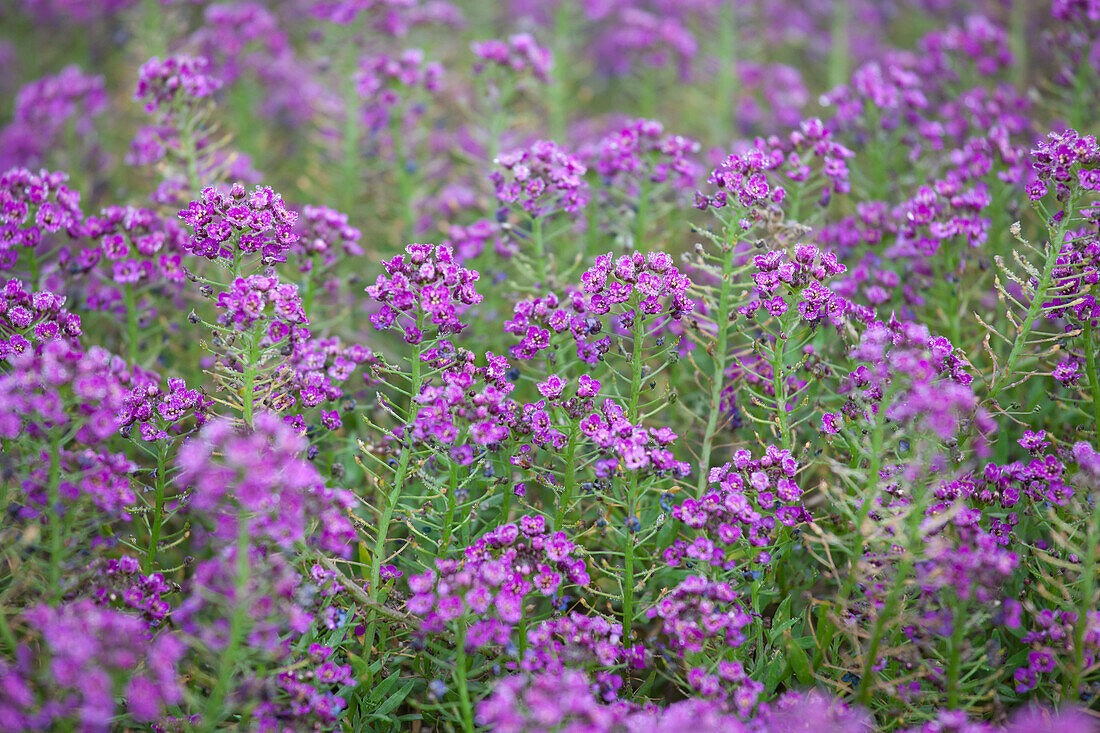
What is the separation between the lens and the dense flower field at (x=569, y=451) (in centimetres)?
315

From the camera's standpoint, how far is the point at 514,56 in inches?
253

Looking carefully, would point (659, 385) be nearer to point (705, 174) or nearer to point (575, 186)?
point (575, 186)

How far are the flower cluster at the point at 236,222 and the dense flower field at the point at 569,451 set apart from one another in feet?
0.06

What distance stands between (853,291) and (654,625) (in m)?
2.48

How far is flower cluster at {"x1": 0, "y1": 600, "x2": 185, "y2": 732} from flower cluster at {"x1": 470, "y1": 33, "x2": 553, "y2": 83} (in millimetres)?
4951

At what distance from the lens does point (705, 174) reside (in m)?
7.59

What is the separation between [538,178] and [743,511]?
2.28 metres

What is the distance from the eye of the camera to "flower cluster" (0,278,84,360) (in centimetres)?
397

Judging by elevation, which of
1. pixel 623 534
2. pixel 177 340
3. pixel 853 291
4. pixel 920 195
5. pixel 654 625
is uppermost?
pixel 920 195

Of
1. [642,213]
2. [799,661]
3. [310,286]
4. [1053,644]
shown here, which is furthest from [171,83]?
[1053,644]

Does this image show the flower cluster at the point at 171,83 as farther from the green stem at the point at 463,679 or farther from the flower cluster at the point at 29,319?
the green stem at the point at 463,679

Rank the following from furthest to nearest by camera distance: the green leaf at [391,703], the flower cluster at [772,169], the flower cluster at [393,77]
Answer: the flower cluster at [393,77] → the flower cluster at [772,169] → the green leaf at [391,703]

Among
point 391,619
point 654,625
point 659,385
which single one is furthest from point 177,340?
point 654,625

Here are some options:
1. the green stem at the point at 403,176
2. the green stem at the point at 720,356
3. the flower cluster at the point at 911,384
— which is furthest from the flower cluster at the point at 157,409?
the flower cluster at the point at 911,384
